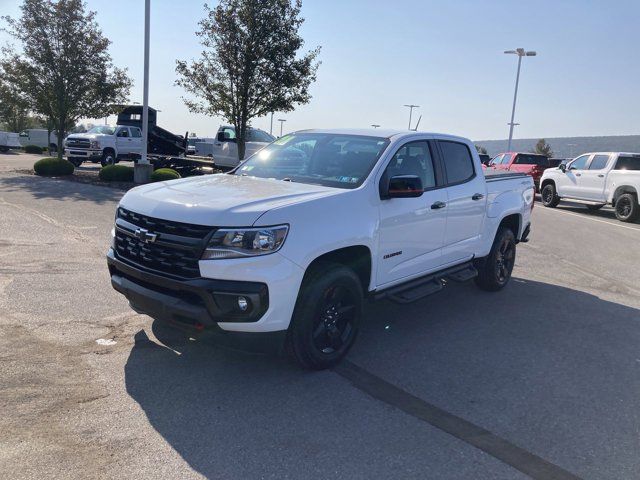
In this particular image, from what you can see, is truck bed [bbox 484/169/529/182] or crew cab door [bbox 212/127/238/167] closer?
truck bed [bbox 484/169/529/182]

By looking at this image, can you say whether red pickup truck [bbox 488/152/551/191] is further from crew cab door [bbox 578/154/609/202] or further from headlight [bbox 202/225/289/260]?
headlight [bbox 202/225/289/260]

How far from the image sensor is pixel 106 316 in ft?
16.7

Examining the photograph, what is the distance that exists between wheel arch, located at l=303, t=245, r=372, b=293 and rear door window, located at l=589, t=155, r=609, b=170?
15762mm

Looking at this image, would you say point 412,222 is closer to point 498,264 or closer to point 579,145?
point 498,264

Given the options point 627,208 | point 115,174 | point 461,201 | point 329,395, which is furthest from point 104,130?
point 329,395

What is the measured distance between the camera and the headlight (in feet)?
11.7

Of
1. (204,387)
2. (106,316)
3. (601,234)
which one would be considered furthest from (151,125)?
(204,387)

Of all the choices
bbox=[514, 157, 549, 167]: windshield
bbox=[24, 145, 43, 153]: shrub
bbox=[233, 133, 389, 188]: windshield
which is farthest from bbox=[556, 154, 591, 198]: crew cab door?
bbox=[24, 145, 43, 153]: shrub

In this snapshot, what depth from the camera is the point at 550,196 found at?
64.6 ft

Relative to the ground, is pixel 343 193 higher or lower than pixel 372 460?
higher

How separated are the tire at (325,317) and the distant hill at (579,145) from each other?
6520 centimetres

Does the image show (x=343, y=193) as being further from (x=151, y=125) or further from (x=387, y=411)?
(x=151, y=125)

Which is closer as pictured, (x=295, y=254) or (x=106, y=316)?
(x=295, y=254)

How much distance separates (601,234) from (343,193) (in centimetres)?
1115
